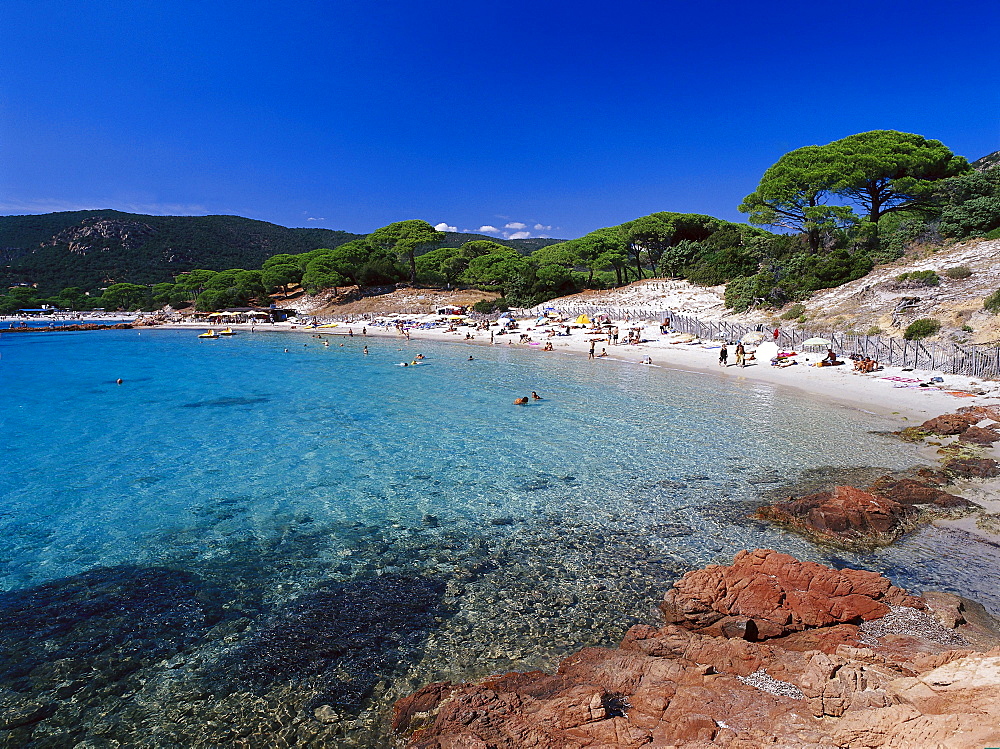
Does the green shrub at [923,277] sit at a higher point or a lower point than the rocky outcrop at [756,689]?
higher

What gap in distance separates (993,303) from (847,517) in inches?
1014

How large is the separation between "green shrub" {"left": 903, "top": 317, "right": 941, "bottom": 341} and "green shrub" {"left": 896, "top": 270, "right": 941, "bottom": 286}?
682 centimetres

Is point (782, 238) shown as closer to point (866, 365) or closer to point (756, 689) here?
point (866, 365)

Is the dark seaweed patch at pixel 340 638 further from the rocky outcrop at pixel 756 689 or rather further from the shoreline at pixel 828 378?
the shoreline at pixel 828 378

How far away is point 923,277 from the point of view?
1310 inches

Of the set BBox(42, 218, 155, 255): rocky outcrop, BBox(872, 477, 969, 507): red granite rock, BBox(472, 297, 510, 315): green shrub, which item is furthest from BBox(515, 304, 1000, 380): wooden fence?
BBox(42, 218, 155, 255): rocky outcrop

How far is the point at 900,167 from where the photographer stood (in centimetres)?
4422

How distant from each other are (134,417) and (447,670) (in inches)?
820

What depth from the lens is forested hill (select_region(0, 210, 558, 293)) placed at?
12812cm

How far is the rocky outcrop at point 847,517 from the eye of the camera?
9492 millimetres

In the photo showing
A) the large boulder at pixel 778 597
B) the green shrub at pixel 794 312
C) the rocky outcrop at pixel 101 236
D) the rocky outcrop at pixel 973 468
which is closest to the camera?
the large boulder at pixel 778 597

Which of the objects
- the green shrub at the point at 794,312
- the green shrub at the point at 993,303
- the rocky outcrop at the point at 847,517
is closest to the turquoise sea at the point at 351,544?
the rocky outcrop at the point at 847,517

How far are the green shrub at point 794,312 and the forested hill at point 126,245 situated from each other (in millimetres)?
126008

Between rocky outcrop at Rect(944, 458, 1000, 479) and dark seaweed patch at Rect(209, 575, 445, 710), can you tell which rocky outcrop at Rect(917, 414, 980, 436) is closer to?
rocky outcrop at Rect(944, 458, 1000, 479)
